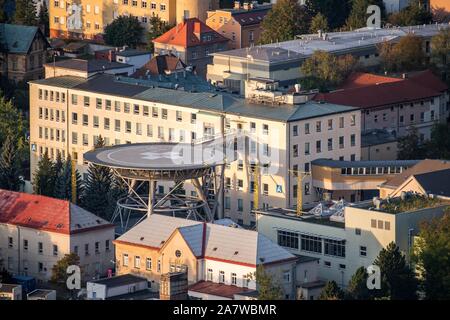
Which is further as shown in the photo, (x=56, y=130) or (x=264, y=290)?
(x=56, y=130)

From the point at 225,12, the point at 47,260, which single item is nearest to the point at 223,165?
the point at 47,260

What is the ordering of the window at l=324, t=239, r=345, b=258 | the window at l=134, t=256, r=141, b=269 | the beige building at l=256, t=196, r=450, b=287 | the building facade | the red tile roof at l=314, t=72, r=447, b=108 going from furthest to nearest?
the building facade, the red tile roof at l=314, t=72, r=447, b=108, the window at l=324, t=239, r=345, b=258, the window at l=134, t=256, r=141, b=269, the beige building at l=256, t=196, r=450, b=287

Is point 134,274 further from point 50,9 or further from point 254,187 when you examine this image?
point 50,9

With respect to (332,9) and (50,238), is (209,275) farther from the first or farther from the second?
(332,9)

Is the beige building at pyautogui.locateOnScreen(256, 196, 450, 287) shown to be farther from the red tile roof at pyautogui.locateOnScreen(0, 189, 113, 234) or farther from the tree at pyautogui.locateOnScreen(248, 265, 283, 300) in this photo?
the red tile roof at pyautogui.locateOnScreen(0, 189, 113, 234)

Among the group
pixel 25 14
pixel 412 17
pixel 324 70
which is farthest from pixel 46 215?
pixel 25 14

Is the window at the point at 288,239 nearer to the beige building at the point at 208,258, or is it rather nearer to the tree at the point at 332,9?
the beige building at the point at 208,258

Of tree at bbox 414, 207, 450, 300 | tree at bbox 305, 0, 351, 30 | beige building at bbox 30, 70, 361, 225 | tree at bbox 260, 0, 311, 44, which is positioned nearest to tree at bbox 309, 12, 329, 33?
tree at bbox 260, 0, 311, 44
